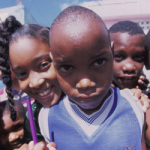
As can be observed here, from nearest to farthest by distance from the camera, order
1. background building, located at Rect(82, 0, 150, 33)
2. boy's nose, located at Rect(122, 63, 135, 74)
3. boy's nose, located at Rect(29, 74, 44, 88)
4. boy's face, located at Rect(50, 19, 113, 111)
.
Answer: boy's face, located at Rect(50, 19, 113, 111), boy's nose, located at Rect(29, 74, 44, 88), boy's nose, located at Rect(122, 63, 135, 74), background building, located at Rect(82, 0, 150, 33)

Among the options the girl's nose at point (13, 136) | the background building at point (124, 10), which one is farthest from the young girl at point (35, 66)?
the background building at point (124, 10)

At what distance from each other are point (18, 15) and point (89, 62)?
3179 mm

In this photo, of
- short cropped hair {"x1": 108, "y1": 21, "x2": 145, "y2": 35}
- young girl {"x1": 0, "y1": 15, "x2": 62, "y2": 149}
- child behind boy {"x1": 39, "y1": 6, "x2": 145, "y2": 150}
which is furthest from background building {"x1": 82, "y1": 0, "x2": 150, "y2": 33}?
child behind boy {"x1": 39, "y1": 6, "x2": 145, "y2": 150}

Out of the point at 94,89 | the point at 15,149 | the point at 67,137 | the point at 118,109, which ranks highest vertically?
the point at 94,89

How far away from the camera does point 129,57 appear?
36.9 inches

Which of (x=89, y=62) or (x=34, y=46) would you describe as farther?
(x=34, y=46)

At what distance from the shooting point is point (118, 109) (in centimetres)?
70

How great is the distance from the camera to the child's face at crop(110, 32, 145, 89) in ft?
3.04

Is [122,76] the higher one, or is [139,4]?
[139,4]

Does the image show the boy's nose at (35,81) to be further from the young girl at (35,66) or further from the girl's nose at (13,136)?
the girl's nose at (13,136)

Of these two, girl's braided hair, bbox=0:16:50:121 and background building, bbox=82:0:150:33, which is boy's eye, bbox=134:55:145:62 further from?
background building, bbox=82:0:150:33

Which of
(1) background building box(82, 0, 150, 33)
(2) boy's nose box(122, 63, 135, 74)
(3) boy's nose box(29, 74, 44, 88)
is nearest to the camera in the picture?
(3) boy's nose box(29, 74, 44, 88)

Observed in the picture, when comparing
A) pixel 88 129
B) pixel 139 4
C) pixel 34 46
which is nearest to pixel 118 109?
pixel 88 129

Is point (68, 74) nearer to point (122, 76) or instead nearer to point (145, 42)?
point (122, 76)
